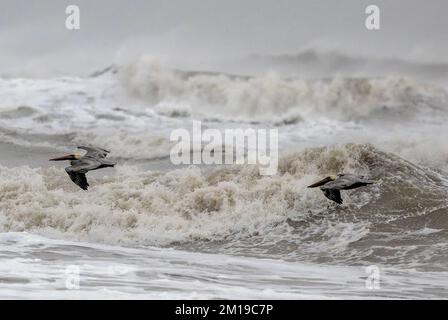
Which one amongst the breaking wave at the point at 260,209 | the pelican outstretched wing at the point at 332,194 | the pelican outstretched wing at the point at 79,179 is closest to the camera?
the pelican outstretched wing at the point at 79,179

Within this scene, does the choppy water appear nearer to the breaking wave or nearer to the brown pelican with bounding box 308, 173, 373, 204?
the breaking wave

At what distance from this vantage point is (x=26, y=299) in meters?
8.10

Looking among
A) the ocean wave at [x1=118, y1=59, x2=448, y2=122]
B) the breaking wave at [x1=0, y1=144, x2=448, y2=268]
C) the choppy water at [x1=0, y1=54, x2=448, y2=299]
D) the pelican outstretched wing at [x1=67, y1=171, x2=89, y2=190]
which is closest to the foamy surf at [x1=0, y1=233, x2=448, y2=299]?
the choppy water at [x1=0, y1=54, x2=448, y2=299]

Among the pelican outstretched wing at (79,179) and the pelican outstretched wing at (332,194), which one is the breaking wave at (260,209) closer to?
the pelican outstretched wing at (332,194)

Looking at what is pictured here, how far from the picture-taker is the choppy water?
9398 millimetres

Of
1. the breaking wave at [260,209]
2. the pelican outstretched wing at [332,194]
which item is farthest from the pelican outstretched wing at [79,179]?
the pelican outstretched wing at [332,194]

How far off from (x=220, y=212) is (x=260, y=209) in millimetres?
563

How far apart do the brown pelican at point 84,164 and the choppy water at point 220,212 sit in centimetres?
83

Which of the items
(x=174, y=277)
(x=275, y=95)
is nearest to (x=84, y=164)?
(x=174, y=277)

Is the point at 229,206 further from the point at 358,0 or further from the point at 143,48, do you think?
the point at 358,0

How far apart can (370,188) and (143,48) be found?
49.3ft

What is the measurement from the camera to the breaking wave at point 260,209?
38.9ft

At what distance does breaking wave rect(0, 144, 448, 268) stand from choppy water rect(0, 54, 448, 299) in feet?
0.09

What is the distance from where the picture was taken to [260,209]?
13164 mm
